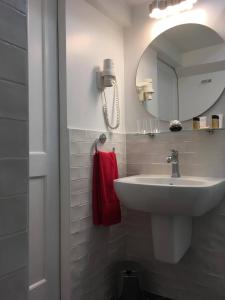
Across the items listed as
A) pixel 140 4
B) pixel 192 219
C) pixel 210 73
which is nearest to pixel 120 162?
Answer: pixel 192 219

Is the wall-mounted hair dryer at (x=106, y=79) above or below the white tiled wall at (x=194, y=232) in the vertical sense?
above

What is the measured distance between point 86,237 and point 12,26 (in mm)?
1318

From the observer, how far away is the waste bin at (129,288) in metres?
1.64

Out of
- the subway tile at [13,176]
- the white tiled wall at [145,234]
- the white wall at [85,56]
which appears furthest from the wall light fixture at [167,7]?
the subway tile at [13,176]

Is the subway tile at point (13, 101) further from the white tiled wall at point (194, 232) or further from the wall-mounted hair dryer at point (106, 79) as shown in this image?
the white tiled wall at point (194, 232)

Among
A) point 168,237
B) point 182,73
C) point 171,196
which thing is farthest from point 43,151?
point 182,73

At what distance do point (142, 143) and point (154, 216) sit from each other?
568mm

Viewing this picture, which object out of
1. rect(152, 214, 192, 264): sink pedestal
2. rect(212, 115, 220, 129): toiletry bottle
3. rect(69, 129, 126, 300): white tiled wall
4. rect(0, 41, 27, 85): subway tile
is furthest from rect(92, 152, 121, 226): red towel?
rect(0, 41, 27, 85): subway tile

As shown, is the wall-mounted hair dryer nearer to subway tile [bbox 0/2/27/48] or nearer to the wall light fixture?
the wall light fixture

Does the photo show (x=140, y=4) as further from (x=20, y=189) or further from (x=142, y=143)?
(x=20, y=189)

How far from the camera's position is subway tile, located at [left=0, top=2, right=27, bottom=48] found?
0.52 meters

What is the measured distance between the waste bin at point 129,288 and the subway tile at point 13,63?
1.47 m

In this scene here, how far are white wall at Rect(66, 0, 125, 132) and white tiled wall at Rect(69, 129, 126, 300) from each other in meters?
0.11

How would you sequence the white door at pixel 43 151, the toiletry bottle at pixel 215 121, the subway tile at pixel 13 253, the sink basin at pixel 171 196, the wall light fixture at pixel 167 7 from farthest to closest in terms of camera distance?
the wall light fixture at pixel 167 7
the toiletry bottle at pixel 215 121
the white door at pixel 43 151
the sink basin at pixel 171 196
the subway tile at pixel 13 253
